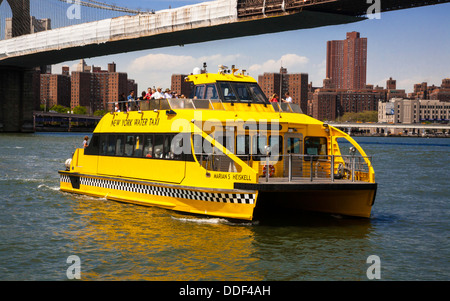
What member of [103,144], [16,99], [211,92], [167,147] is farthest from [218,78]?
[16,99]

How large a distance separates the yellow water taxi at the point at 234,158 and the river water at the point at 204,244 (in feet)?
1.81

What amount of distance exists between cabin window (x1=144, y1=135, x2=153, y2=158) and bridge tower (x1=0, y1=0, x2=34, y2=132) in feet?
299

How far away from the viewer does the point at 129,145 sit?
17.6m

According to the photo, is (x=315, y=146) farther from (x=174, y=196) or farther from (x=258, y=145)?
(x=174, y=196)

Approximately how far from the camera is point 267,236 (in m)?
13.7

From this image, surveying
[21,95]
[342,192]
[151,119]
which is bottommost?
[342,192]

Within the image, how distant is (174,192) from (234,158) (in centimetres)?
255

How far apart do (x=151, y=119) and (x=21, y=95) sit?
310 feet

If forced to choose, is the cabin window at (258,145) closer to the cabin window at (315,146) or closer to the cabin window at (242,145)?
the cabin window at (242,145)

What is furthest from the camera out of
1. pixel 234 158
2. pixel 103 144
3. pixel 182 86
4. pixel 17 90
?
pixel 17 90

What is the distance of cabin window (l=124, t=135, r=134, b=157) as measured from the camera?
17.5 m

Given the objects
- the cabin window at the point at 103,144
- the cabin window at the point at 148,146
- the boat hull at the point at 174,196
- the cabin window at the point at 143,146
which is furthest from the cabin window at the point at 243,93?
the cabin window at the point at 103,144
